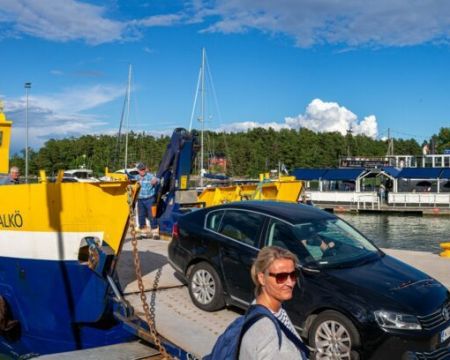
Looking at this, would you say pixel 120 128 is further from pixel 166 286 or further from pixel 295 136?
pixel 295 136

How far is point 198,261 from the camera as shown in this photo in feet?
23.8

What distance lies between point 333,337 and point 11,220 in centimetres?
427

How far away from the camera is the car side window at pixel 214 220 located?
7.16 m

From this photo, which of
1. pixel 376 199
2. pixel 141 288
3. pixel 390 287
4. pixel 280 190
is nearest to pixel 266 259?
pixel 390 287

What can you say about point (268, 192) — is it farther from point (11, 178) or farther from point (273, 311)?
point (273, 311)

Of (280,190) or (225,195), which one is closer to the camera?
(280,190)

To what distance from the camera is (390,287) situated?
5.37m

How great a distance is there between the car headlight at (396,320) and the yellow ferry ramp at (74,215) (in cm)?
313

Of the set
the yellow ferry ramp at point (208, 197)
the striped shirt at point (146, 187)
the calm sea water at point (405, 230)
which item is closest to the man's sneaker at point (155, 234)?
the striped shirt at point (146, 187)

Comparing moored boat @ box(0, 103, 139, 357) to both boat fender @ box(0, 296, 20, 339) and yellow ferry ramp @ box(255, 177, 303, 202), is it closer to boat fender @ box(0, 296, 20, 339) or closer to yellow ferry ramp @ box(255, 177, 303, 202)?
boat fender @ box(0, 296, 20, 339)

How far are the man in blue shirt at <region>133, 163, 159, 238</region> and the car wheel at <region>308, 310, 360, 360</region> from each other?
25.7 ft

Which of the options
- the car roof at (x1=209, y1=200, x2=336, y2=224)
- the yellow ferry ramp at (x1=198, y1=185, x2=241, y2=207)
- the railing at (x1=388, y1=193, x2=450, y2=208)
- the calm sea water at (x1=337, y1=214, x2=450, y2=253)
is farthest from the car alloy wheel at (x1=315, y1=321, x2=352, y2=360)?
the railing at (x1=388, y1=193, x2=450, y2=208)

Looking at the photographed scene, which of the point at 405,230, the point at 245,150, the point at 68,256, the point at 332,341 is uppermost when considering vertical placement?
the point at 245,150

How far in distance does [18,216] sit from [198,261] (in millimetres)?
2488
